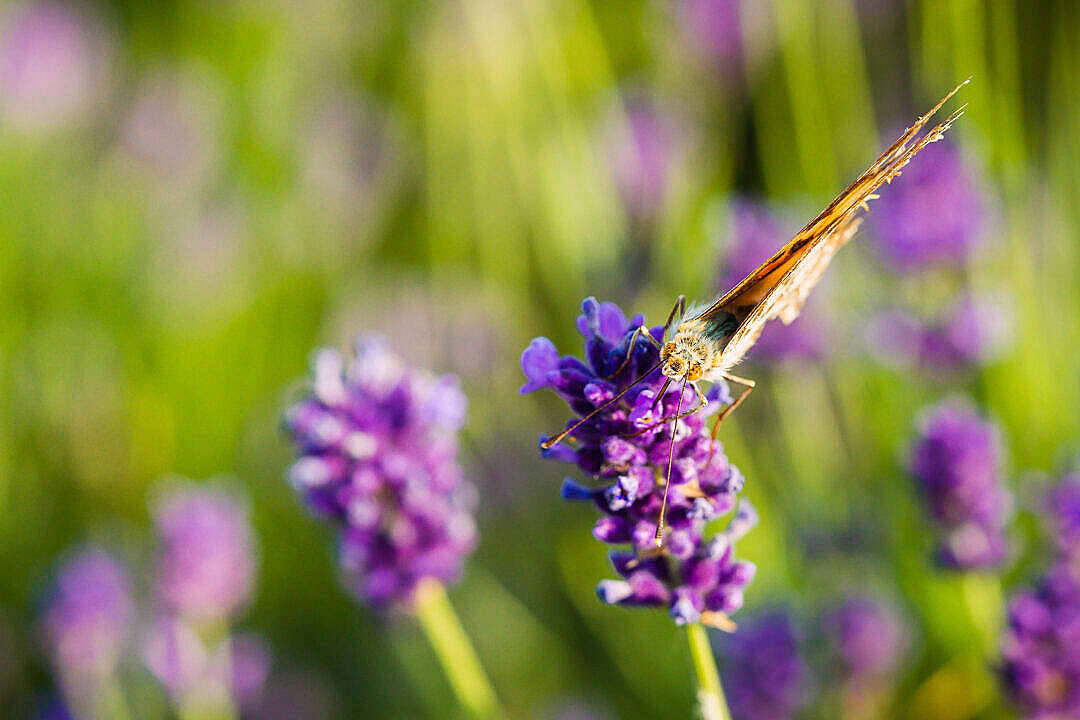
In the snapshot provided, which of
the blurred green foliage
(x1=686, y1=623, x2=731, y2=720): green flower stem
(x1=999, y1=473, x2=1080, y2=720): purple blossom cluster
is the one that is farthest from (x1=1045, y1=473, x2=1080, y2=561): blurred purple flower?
(x1=686, y1=623, x2=731, y2=720): green flower stem

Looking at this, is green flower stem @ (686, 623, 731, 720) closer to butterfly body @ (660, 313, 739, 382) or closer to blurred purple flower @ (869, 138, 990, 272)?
butterfly body @ (660, 313, 739, 382)

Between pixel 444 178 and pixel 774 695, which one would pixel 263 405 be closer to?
pixel 444 178

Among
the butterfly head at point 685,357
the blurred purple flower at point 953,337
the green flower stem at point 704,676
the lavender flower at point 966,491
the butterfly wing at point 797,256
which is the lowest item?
the green flower stem at point 704,676

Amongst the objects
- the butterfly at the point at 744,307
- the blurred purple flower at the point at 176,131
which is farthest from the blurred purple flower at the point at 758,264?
the blurred purple flower at the point at 176,131

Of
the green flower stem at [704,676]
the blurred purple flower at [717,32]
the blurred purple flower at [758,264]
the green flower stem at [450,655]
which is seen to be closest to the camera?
the green flower stem at [704,676]

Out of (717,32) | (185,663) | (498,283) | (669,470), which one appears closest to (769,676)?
(669,470)

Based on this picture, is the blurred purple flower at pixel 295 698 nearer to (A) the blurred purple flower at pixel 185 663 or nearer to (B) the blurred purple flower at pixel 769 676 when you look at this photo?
(A) the blurred purple flower at pixel 185 663
